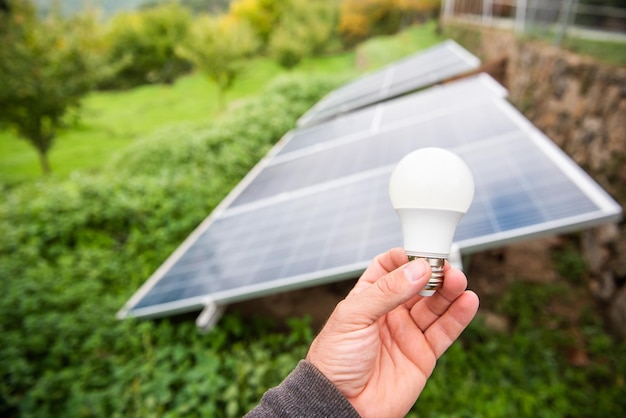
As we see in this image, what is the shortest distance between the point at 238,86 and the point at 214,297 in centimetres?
2600

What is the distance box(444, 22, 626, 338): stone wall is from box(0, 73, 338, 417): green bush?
3.69 meters

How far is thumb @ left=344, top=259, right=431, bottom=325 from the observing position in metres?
1.10

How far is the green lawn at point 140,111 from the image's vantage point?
584 inches

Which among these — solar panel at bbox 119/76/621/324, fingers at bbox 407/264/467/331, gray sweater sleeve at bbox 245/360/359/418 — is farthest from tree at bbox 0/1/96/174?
fingers at bbox 407/264/467/331

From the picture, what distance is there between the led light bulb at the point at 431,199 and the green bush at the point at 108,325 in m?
2.38

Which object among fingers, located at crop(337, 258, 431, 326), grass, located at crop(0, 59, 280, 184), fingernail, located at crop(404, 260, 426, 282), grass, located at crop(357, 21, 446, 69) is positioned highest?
fingernail, located at crop(404, 260, 426, 282)

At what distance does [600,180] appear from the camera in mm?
4934

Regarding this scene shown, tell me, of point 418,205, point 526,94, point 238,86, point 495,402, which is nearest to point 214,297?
point 418,205

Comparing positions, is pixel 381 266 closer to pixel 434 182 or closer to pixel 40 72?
pixel 434 182

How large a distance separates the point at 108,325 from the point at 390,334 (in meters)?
3.11

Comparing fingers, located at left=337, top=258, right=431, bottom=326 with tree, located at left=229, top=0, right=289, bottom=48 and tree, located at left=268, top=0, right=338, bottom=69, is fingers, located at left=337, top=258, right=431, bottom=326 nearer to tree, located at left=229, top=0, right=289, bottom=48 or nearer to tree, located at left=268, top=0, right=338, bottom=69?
tree, located at left=268, top=0, right=338, bottom=69

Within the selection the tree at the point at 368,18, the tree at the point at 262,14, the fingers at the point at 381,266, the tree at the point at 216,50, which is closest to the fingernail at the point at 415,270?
the fingers at the point at 381,266

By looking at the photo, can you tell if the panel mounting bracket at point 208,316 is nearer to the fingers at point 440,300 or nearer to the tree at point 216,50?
the fingers at point 440,300

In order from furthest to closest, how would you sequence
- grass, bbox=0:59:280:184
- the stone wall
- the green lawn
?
the green lawn → grass, bbox=0:59:280:184 → the stone wall
